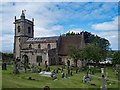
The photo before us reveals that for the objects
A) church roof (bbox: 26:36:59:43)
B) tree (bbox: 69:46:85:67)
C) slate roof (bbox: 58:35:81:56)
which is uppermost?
church roof (bbox: 26:36:59:43)

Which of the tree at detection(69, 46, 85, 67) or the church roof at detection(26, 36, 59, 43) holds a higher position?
the church roof at detection(26, 36, 59, 43)

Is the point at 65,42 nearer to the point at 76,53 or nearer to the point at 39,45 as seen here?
the point at 39,45

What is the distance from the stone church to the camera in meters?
61.8

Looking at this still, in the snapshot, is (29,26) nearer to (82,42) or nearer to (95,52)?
(82,42)

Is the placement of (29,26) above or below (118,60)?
above

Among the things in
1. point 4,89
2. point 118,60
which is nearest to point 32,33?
point 118,60

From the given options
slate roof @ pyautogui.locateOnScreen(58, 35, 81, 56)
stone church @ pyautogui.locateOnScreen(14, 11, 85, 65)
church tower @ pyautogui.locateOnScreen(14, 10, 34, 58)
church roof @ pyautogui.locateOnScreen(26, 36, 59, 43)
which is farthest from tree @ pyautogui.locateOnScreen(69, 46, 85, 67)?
church tower @ pyautogui.locateOnScreen(14, 10, 34, 58)

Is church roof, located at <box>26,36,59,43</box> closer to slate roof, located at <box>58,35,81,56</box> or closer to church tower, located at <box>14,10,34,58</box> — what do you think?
slate roof, located at <box>58,35,81,56</box>

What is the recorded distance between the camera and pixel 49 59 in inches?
2384

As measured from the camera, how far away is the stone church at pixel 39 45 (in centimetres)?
6184

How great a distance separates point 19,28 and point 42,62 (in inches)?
697

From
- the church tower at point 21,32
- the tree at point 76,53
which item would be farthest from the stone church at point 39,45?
the tree at point 76,53

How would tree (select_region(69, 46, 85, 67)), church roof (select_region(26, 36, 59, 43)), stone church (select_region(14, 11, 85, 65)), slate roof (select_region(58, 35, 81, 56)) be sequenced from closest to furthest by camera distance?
tree (select_region(69, 46, 85, 67)) → stone church (select_region(14, 11, 85, 65)) → slate roof (select_region(58, 35, 81, 56)) → church roof (select_region(26, 36, 59, 43))

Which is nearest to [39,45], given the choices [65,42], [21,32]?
[21,32]
